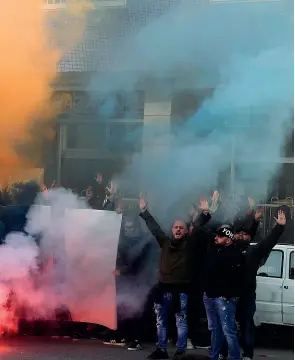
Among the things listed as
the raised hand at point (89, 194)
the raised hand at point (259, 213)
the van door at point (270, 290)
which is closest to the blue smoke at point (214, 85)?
the raised hand at point (259, 213)

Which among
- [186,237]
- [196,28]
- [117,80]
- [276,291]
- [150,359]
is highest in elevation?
[196,28]

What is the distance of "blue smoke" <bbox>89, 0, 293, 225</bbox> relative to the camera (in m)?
5.42

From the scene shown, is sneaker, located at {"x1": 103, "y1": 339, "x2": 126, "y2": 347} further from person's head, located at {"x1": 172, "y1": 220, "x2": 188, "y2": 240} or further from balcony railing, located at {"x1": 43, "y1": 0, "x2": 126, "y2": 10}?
balcony railing, located at {"x1": 43, "y1": 0, "x2": 126, "y2": 10}

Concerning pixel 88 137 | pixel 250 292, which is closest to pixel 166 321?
pixel 250 292

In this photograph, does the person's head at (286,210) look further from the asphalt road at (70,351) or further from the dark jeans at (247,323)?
the asphalt road at (70,351)

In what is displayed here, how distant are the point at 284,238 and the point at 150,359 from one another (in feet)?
4.79

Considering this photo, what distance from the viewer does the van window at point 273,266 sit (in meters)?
6.07

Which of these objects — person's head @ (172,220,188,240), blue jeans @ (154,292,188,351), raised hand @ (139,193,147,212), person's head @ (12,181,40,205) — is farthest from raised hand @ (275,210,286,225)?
person's head @ (12,181,40,205)

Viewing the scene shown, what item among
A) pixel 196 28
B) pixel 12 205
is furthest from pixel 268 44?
pixel 12 205

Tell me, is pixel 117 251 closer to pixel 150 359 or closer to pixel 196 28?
pixel 150 359

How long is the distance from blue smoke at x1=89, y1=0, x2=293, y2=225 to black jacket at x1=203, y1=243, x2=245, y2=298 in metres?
0.62

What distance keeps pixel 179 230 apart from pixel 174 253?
0.63 feet

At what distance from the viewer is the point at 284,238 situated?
5.73 metres

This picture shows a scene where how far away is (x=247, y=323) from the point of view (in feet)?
18.4
